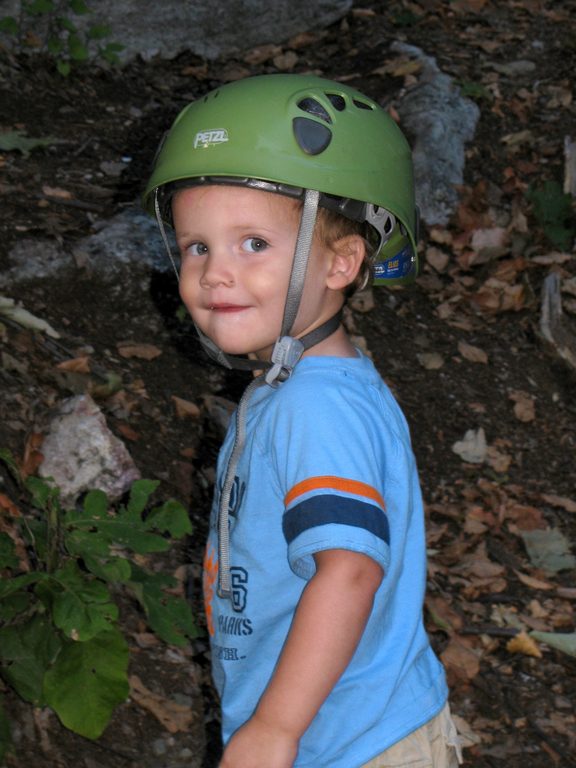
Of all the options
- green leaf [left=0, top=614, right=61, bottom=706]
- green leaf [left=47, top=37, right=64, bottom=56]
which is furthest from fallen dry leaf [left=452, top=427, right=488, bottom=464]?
green leaf [left=47, top=37, right=64, bottom=56]

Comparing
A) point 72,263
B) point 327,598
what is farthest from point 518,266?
point 327,598

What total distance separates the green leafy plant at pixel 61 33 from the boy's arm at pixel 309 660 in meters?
5.87

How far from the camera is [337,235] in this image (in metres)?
2.54

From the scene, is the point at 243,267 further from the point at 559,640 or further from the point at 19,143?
the point at 19,143

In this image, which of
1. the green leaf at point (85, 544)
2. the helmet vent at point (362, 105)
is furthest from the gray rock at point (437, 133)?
the green leaf at point (85, 544)

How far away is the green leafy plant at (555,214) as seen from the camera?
727 centimetres

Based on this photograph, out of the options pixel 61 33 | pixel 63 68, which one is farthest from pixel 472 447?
pixel 61 33

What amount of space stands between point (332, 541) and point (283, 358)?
48cm

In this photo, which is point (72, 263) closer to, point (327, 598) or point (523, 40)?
point (327, 598)

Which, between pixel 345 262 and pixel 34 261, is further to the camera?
pixel 34 261

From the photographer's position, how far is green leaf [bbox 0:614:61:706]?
2.97m

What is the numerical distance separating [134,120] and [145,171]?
84 cm

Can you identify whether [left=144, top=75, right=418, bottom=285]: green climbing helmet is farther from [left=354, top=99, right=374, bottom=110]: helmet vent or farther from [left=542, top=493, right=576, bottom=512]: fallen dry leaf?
[left=542, top=493, right=576, bottom=512]: fallen dry leaf

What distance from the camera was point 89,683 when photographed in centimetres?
289
